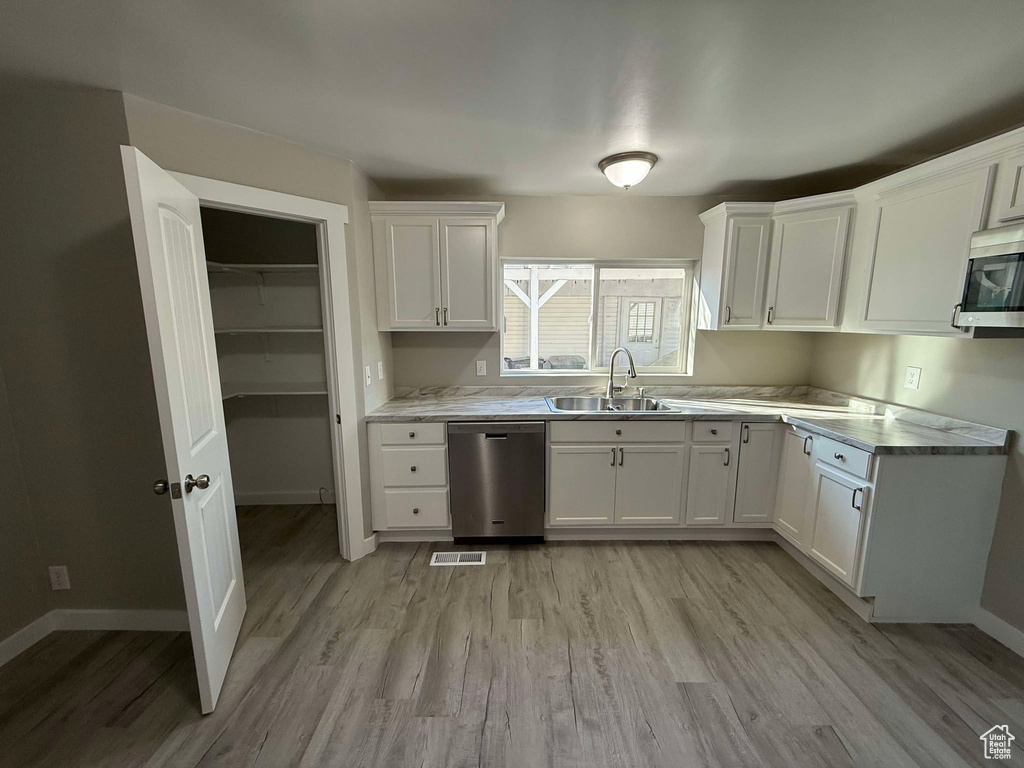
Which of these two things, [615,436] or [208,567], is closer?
[208,567]

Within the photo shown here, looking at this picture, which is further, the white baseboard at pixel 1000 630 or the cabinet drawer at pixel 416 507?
the cabinet drawer at pixel 416 507

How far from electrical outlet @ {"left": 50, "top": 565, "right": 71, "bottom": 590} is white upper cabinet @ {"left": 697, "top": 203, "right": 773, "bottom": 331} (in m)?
3.90

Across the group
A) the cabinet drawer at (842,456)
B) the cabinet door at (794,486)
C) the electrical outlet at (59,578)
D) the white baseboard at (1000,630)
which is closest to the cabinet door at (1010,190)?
the cabinet drawer at (842,456)

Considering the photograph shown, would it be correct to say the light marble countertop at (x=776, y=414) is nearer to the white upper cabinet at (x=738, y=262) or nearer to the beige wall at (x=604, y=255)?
the beige wall at (x=604, y=255)

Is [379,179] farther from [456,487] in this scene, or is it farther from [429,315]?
[456,487]

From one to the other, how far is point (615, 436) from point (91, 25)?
278cm

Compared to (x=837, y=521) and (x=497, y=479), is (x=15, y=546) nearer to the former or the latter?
(x=497, y=479)

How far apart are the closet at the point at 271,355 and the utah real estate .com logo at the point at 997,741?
11.9ft

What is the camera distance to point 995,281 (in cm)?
161

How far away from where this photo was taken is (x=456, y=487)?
2.56 meters

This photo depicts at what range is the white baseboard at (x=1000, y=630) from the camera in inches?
70.2

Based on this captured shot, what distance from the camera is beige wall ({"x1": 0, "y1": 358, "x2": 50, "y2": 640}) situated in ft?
5.62

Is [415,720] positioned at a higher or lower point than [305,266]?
lower

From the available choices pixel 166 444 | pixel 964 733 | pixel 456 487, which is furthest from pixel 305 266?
pixel 964 733
